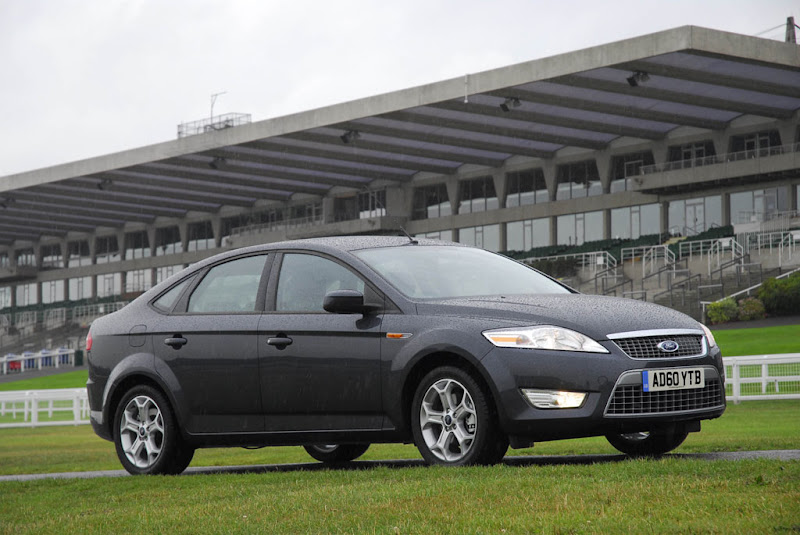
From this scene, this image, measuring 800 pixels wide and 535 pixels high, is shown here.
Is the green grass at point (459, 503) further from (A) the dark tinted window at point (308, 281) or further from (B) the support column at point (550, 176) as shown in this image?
(B) the support column at point (550, 176)

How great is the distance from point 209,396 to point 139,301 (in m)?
1.42

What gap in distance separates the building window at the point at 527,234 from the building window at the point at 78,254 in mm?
39103

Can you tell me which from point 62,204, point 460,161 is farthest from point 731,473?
point 62,204

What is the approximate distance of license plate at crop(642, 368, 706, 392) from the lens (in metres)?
Answer: 7.17

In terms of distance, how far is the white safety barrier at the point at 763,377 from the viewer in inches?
791

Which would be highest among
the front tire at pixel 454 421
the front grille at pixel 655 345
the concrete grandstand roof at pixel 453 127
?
the concrete grandstand roof at pixel 453 127

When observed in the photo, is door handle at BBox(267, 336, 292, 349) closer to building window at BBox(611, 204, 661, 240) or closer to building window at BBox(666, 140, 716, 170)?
building window at BBox(666, 140, 716, 170)

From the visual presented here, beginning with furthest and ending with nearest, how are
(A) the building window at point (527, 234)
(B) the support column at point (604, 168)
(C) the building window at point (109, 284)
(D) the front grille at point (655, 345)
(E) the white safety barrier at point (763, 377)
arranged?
(C) the building window at point (109, 284)
(A) the building window at point (527, 234)
(B) the support column at point (604, 168)
(E) the white safety barrier at point (763, 377)
(D) the front grille at point (655, 345)

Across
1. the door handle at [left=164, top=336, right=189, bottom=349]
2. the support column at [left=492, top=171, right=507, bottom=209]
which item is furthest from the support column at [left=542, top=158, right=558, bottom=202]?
the door handle at [left=164, top=336, right=189, bottom=349]

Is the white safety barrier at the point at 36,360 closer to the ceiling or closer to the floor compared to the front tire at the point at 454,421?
closer to the floor

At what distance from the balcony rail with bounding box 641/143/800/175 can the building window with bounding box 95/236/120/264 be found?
4599cm

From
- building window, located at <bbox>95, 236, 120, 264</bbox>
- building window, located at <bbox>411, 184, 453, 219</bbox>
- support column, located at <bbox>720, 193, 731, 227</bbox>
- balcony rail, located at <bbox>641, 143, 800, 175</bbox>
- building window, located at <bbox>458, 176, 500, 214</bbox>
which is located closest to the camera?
balcony rail, located at <bbox>641, 143, 800, 175</bbox>

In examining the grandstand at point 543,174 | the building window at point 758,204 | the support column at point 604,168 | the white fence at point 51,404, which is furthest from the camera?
the support column at point 604,168

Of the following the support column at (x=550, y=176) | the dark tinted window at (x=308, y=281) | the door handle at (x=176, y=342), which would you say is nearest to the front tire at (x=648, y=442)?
the dark tinted window at (x=308, y=281)
